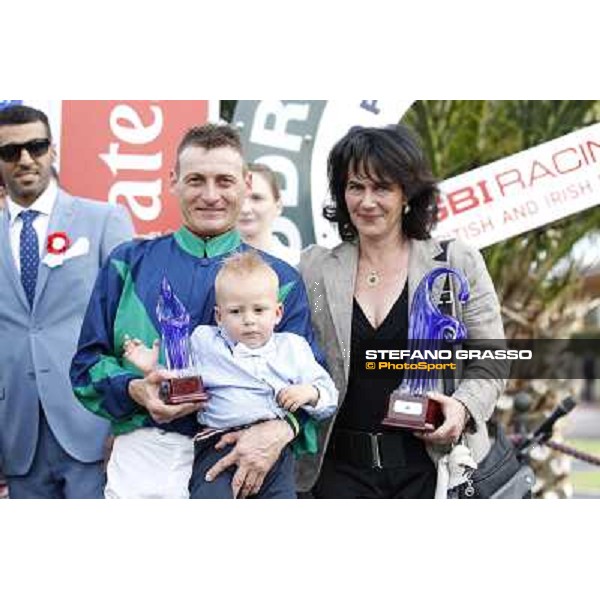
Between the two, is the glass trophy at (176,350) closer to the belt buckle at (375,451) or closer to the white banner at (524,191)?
the belt buckle at (375,451)

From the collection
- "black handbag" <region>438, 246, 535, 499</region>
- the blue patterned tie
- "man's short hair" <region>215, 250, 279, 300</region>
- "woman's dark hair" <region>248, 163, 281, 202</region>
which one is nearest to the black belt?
"black handbag" <region>438, 246, 535, 499</region>

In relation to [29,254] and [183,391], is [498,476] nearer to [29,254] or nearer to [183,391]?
[183,391]

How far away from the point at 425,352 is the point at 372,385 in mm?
221

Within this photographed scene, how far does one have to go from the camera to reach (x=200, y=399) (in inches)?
157

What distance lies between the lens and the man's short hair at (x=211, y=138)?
13.5 ft

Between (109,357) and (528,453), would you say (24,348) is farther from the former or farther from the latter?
(528,453)

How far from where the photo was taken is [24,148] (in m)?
4.23

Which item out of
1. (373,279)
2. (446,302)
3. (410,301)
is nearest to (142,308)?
(373,279)

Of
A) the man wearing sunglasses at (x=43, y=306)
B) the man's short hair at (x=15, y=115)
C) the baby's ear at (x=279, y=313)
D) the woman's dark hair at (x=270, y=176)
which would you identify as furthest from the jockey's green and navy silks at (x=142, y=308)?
the man's short hair at (x=15, y=115)

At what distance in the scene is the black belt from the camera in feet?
13.4

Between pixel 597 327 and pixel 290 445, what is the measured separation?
3.89ft

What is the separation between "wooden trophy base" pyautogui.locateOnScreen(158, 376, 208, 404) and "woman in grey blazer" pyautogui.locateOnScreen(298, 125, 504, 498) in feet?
1.47

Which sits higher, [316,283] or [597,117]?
[597,117]

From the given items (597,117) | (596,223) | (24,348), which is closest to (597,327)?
(596,223)
